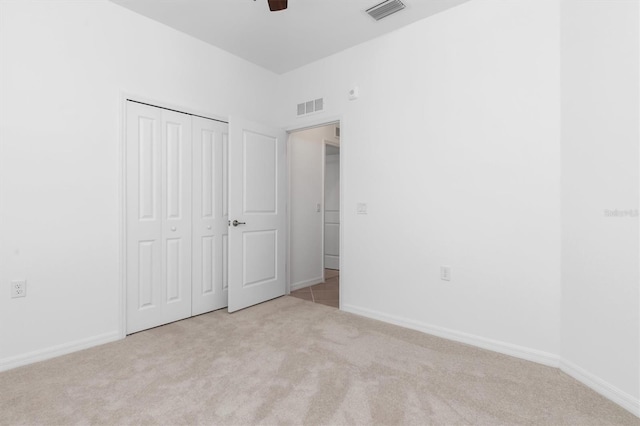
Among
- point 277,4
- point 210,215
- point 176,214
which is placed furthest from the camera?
point 210,215

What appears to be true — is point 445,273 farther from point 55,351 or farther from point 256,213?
point 55,351

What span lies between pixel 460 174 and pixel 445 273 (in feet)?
2.79

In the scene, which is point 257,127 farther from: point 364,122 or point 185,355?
point 185,355

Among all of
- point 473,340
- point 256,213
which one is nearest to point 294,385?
point 473,340

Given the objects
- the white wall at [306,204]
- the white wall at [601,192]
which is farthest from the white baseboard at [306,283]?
the white wall at [601,192]

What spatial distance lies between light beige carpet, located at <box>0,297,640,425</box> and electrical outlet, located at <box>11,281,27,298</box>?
51 cm

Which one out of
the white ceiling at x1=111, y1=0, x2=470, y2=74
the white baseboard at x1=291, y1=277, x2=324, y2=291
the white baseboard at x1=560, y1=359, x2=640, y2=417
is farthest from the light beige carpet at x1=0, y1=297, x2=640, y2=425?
the white ceiling at x1=111, y1=0, x2=470, y2=74

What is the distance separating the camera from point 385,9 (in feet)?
9.18

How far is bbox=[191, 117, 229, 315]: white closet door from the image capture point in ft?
10.9

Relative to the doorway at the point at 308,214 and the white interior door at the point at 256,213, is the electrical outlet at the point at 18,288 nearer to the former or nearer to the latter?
the white interior door at the point at 256,213

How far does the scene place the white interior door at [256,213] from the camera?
3.46 meters

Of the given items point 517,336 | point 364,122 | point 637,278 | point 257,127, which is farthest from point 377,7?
point 517,336

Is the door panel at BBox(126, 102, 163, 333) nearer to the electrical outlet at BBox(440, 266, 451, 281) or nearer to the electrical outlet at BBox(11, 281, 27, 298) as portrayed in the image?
the electrical outlet at BBox(11, 281, 27, 298)

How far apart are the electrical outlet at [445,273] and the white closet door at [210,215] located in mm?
2229
